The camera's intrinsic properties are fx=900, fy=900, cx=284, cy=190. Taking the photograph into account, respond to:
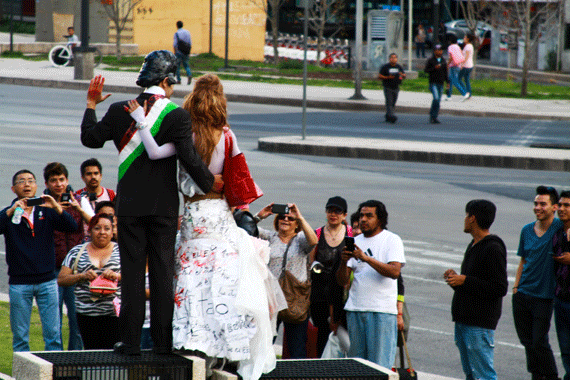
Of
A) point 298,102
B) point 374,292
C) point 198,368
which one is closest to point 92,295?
point 374,292

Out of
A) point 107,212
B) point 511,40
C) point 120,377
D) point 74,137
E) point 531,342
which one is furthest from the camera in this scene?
point 511,40

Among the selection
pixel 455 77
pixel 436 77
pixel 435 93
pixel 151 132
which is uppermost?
pixel 455 77

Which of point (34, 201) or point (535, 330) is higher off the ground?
point (34, 201)

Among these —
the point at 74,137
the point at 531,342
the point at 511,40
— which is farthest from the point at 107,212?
the point at 511,40

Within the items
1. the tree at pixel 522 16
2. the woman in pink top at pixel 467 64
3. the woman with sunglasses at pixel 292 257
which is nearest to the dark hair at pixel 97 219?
the woman with sunglasses at pixel 292 257

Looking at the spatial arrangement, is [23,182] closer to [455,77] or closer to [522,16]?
[455,77]

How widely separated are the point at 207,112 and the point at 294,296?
3.44 m

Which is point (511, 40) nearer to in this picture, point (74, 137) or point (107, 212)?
point (74, 137)

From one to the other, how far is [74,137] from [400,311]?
1380 centimetres

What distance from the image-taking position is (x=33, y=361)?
5.15 meters

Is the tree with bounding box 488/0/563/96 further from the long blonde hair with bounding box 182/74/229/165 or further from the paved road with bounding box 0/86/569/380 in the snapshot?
the long blonde hair with bounding box 182/74/229/165

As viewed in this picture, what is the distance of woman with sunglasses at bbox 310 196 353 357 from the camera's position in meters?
8.20

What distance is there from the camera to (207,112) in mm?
5262

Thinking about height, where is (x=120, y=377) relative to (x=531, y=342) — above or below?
above
